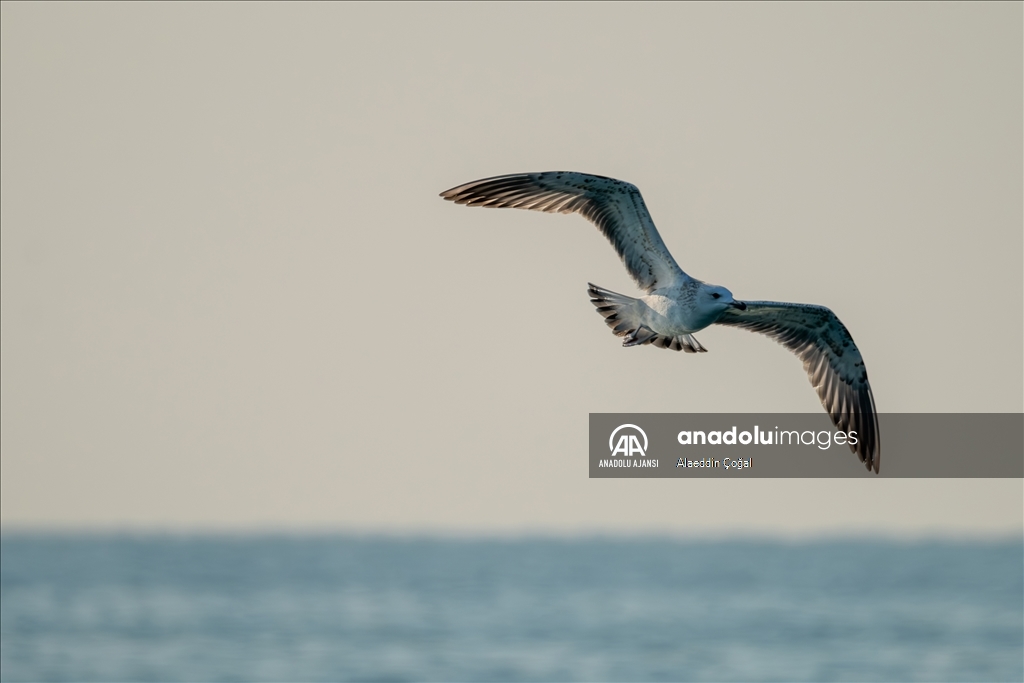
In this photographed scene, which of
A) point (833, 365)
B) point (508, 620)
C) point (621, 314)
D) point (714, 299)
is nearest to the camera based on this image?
point (714, 299)

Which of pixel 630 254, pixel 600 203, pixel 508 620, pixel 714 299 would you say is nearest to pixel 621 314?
pixel 630 254

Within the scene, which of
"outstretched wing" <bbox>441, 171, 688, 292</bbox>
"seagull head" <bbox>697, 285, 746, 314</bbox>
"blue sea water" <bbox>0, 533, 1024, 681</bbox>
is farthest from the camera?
"blue sea water" <bbox>0, 533, 1024, 681</bbox>

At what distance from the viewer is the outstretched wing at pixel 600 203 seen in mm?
16719

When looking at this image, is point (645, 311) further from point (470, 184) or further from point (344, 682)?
point (344, 682)

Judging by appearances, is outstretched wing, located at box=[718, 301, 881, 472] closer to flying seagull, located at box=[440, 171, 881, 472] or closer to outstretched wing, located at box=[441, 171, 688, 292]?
flying seagull, located at box=[440, 171, 881, 472]

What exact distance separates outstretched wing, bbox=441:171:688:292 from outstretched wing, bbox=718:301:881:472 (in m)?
1.76

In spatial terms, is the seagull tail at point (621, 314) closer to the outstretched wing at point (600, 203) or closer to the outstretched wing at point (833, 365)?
the outstretched wing at point (600, 203)

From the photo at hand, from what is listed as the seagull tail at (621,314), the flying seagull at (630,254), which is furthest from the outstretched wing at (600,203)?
the seagull tail at (621,314)

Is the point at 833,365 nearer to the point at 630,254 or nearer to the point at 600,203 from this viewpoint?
the point at 630,254

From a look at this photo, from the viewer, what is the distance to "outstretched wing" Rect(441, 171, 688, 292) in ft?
54.9

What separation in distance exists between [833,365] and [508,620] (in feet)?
73.1

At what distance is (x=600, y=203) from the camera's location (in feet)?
55.5

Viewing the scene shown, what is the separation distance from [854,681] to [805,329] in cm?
1339

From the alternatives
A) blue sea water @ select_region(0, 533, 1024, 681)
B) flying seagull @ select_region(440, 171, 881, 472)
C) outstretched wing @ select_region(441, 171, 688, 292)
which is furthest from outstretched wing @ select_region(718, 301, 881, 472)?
blue sea water @ select_region(0, 533, 1024, 681)
